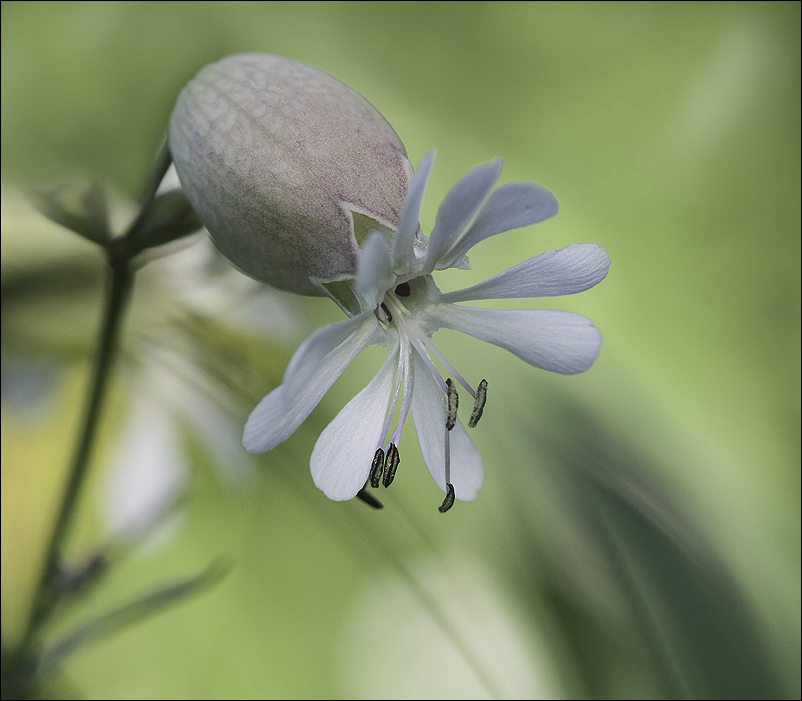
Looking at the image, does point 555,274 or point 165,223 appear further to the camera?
point 165,223

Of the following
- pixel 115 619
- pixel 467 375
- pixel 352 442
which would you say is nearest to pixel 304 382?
pixel 352 442

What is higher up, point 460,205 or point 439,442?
point 460,205

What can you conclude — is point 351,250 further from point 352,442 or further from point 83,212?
point 83,212

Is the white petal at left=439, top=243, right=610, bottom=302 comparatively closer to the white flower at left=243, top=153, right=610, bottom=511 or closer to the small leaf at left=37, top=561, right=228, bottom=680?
the white flower at left=243, top=153, right=610, bottom=511

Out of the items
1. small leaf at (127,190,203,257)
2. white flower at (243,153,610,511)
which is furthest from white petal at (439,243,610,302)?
small leaf at (127,190,203,257)

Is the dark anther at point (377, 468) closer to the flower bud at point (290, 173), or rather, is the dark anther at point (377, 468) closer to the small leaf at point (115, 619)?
the flower bud at point (290, 173)
